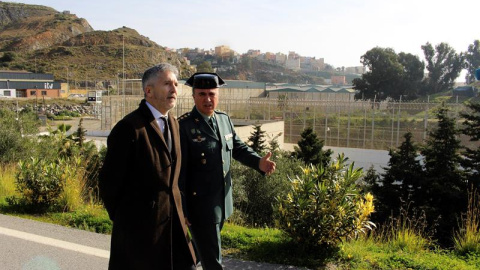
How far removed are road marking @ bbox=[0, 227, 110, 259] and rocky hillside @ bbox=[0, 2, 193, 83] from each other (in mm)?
64369

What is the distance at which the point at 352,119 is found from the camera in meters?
27.3

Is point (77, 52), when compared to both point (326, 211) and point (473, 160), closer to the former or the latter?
point (473, 160)

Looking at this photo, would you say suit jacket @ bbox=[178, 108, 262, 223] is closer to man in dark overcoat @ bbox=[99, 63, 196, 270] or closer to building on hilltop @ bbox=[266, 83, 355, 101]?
man in dark overcoat @ bbox=[99, 63, 196, 270]

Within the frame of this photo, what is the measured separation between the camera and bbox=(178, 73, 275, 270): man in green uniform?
129 inches

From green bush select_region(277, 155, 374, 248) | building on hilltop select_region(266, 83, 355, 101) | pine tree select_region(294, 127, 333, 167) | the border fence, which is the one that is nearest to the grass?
green bush select_region(277, 155, 374, 248)

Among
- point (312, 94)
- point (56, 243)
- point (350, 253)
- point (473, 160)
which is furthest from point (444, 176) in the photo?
point (312, 94)

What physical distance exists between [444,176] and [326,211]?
749cm

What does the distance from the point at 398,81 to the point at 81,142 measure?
189 ft

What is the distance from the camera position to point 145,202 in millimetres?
2719

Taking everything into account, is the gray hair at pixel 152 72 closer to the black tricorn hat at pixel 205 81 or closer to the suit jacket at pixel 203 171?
the black tricorn hat at pixel 205 81

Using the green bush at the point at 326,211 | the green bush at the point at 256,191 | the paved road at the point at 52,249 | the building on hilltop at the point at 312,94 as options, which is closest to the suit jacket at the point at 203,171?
the paved road at the point at 52,249

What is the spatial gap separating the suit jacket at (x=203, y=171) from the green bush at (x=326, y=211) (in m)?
1.10

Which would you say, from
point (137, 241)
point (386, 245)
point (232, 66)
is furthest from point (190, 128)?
point (232, 66)

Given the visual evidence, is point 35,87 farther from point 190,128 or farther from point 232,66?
point 232,66
